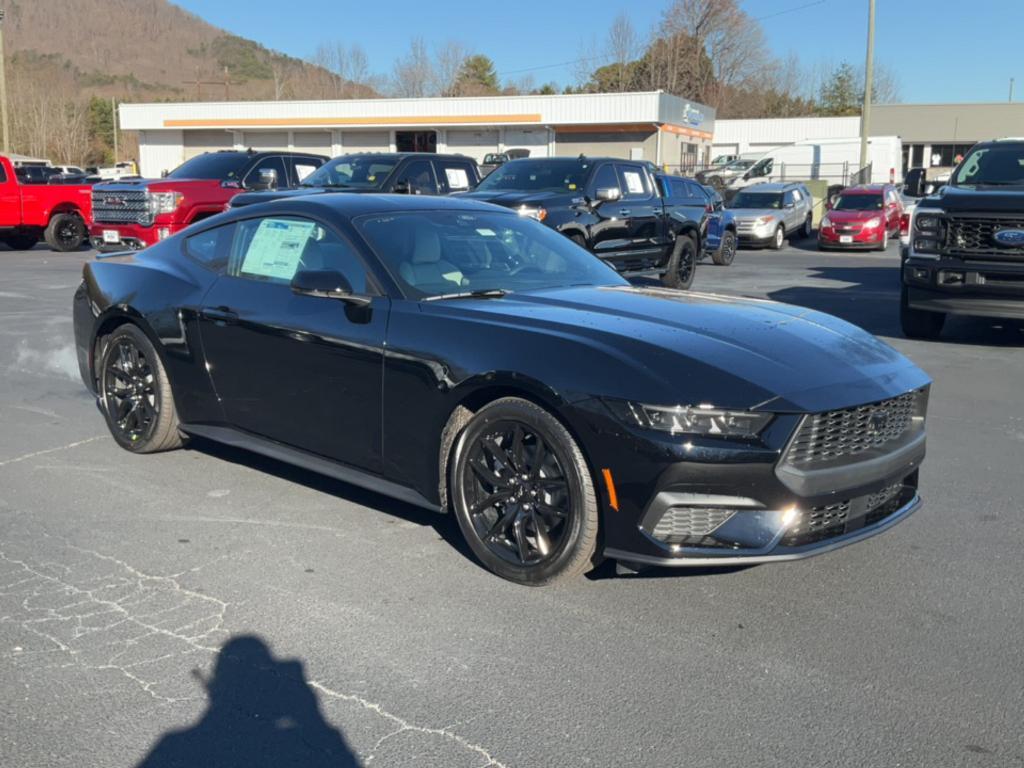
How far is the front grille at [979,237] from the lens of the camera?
972cm

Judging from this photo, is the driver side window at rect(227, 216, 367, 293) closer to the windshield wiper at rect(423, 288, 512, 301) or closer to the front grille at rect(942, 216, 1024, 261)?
the windshield wiper at rect(423, 288, 512, 301)

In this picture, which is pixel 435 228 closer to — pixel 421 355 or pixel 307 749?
pixel 421 355

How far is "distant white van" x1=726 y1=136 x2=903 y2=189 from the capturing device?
41.6m

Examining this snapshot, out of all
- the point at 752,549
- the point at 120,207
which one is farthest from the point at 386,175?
the point at 752,549

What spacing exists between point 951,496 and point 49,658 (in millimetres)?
4359

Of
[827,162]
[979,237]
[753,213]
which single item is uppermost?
[827,162]

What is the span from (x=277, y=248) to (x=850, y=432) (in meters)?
3.02

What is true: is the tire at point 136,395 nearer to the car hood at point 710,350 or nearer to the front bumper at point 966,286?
the car hood at point 710,350

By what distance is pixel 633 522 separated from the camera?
12.5 ft

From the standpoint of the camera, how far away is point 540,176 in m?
13.3

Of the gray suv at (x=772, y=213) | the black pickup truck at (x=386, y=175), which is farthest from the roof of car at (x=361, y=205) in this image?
the gray suv at (x=772, y=213)

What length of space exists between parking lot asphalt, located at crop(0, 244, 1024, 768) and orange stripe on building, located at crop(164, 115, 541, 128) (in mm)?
45454

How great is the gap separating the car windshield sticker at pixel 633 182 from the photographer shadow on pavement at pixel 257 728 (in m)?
10.9

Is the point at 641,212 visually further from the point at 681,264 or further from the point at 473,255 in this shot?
the point at 473,255
